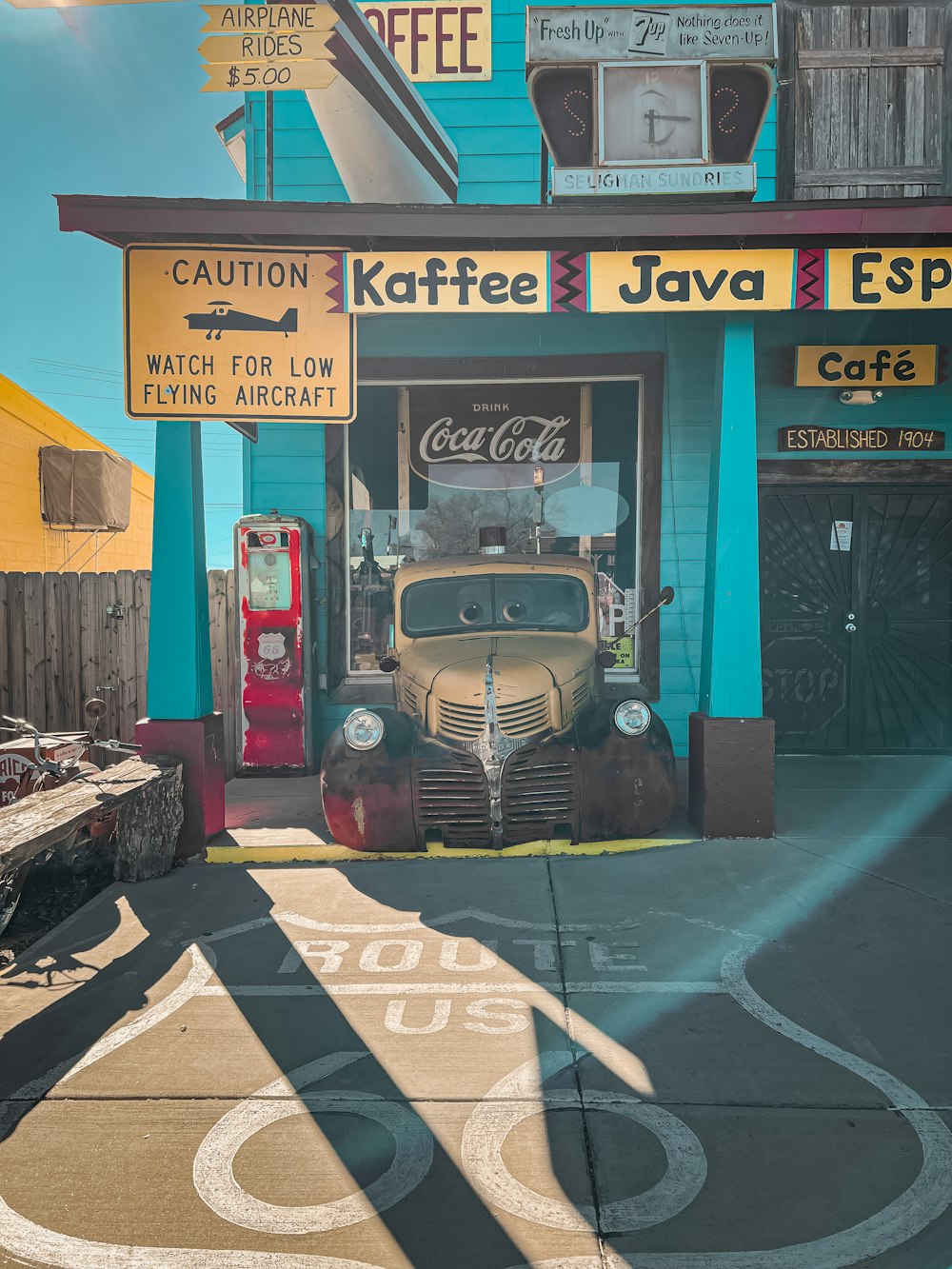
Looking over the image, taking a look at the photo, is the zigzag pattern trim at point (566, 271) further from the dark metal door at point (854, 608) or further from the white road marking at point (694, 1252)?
the white road marking at point (694, 1252)

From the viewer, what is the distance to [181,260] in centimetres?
580

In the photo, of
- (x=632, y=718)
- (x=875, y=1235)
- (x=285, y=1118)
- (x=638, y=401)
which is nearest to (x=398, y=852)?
(x=632, y=718)

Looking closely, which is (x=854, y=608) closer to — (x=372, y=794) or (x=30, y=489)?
(x=372, y=794)

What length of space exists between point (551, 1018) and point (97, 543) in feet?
54.9

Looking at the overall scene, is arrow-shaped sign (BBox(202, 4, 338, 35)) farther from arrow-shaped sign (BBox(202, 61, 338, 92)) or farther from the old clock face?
the old clock face

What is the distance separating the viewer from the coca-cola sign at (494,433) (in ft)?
Result: 28.1

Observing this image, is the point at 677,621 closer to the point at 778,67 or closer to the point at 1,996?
the point at 778,67

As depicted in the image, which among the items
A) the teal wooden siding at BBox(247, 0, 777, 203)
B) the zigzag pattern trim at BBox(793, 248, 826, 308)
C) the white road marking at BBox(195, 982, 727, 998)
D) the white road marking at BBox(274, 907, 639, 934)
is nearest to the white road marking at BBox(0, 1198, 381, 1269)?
the white road marking at BBox(195, 982, 727, 998)

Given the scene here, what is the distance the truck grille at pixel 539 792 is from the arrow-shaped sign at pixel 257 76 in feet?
14.6

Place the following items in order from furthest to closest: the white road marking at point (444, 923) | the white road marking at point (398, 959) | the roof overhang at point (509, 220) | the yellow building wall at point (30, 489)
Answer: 1. the yellow building wall at point (30, 489)
2. the roof overhang at point (509, 220)
3. the white road marking at point (444, 923)
4. the white road marking at point (398, 959)

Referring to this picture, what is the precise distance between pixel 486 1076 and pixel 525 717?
2793mm

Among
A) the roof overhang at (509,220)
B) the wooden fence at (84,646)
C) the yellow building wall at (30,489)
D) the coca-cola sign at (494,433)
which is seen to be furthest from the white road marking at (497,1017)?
the yellow building wall at (30,489)

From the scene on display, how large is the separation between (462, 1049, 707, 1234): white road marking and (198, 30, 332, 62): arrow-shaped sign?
19.8 ft

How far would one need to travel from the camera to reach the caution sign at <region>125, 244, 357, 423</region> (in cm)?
580
